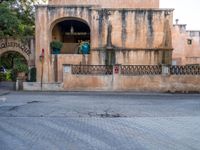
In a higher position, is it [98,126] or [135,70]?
[135,70]

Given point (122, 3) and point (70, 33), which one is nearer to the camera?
point (122, 3)

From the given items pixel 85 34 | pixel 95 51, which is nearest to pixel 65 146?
pixel 95 51

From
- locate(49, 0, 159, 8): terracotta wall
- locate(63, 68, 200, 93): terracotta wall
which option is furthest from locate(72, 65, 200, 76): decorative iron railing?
locate(49, 0, 159, 8): terracotta wall

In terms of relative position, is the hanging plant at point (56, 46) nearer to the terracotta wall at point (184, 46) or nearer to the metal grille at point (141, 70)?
the metal grille at point (141, 70)

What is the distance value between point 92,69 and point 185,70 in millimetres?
6998

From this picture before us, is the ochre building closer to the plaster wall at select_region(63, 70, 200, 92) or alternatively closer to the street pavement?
the plaster wall at select_region(63, 70, 200, 92)

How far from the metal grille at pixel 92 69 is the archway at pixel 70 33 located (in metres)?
3.21

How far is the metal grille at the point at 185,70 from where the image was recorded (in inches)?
928

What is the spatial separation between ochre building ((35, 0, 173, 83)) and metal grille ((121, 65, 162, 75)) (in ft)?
6.08

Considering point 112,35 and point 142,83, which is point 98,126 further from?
point 112,35

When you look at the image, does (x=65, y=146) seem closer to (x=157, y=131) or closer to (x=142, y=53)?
(x=157, y=131)

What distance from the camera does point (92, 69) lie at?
24484 mm

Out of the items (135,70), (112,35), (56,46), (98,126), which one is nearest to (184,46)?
(112,35)

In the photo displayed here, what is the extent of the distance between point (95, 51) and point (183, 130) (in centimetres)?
1655
